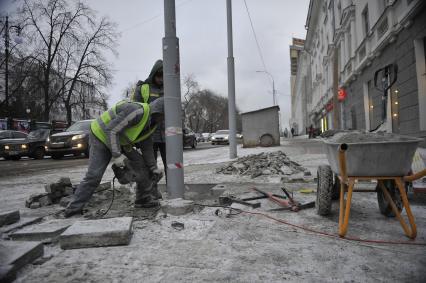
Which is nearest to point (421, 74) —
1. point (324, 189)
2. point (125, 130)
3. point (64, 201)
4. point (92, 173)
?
point (324, 189)

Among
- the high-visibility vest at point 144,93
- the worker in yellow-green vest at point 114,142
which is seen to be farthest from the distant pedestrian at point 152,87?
the worker in yellow-green vest at point 114,142

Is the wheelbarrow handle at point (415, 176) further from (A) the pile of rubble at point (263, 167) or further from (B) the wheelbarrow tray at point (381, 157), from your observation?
(A) the pile of rubble at point (263, 167)

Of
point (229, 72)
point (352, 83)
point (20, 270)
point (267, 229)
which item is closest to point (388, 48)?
point (229, 72)

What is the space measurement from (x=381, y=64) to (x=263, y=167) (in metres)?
8.21

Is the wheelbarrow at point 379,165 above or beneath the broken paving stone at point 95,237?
above

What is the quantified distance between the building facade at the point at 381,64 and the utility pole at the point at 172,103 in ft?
8.24

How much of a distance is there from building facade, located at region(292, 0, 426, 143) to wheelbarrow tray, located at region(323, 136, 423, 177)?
3.64 feet

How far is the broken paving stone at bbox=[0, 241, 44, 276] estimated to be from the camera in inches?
88.7

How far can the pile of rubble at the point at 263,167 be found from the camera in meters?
7.17

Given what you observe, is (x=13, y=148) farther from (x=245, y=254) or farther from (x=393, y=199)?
(x=393, y=199)

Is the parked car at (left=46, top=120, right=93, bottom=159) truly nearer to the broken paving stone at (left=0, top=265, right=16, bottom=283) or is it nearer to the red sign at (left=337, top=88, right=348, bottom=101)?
the broken paving stone at (left=0, top=265, right=16, bottom=283)

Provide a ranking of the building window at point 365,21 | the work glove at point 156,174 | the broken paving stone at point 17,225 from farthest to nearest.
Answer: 1. the building window at point 365,21
2. the work glove at point 156,174
3. the broken paving stone at point 17,225

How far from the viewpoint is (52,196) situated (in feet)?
15.4

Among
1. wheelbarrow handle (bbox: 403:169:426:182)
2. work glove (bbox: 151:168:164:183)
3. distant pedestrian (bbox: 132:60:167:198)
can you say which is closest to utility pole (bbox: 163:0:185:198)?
work glove (bbox: 151:168:164:183)
